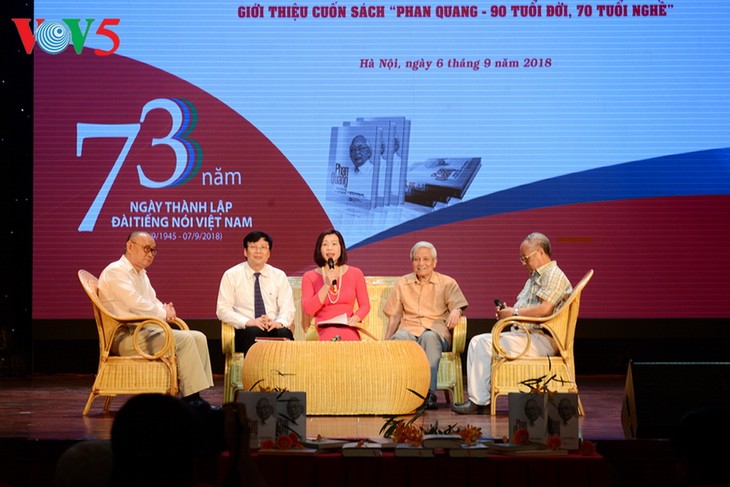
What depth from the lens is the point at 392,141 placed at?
6926mm

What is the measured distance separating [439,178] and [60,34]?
2.88 m

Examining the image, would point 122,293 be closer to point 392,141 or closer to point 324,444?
point 392,141

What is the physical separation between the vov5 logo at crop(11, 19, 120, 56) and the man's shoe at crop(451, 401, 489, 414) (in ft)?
11.7

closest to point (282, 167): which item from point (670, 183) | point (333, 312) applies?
point (333, 312)

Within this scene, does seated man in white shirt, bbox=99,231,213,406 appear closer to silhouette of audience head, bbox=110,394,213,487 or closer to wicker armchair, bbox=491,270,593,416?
wicker armchair, bbox=491,270,593,416

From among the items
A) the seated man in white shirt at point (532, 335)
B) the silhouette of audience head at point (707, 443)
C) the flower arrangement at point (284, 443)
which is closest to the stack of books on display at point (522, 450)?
the flower arrangement at point (284, 443)

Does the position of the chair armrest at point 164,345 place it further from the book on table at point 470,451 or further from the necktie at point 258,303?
the book on table at point 470,451

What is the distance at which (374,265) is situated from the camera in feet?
22.9

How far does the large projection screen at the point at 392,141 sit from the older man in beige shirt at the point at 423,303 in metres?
0.85

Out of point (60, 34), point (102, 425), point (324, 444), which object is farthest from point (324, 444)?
point (60, 34)

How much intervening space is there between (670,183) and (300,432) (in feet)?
15.2

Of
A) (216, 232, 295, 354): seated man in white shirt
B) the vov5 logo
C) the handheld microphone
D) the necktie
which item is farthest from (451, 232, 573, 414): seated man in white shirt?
the vov5 logo

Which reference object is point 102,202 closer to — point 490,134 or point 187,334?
point 187,334

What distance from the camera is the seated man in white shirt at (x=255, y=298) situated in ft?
19.1
